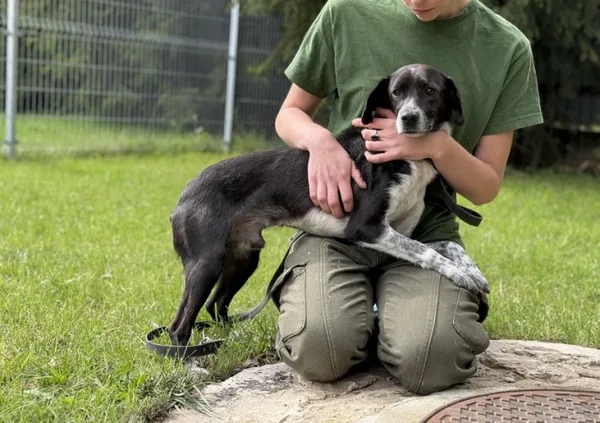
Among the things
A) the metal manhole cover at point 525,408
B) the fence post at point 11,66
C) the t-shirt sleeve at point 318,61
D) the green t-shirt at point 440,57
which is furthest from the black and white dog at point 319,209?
the fence post at point 11,66

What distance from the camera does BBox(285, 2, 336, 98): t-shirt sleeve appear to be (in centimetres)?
306

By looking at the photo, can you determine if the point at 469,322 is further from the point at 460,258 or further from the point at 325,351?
the point at 325,351

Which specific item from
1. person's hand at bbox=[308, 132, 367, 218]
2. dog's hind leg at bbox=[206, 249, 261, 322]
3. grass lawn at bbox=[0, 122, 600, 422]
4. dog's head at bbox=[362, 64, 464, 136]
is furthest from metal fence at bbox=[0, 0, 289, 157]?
dog's head at bbox=[362, 64, 464, 136]

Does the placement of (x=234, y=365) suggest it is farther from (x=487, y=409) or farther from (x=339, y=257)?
(x=487, y=409)

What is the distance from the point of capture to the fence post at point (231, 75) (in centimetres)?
1105

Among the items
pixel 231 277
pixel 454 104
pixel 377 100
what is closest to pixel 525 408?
pixel 454 104

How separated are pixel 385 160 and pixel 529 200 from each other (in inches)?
202

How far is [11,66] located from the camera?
351 inches

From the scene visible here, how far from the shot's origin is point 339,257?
9.62ft

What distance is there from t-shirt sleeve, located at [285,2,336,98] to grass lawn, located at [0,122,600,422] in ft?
3.21

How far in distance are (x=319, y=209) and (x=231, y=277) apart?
1.69 ft

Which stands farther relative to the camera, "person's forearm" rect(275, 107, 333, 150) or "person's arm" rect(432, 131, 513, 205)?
"person's forearm" rect(275, 107, 333, 150)

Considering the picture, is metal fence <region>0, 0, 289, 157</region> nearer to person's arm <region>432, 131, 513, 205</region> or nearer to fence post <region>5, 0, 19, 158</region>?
fence post <region>5, 0, 19, 158</region>

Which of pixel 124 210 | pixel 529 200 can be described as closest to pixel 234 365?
pixel 124 210
